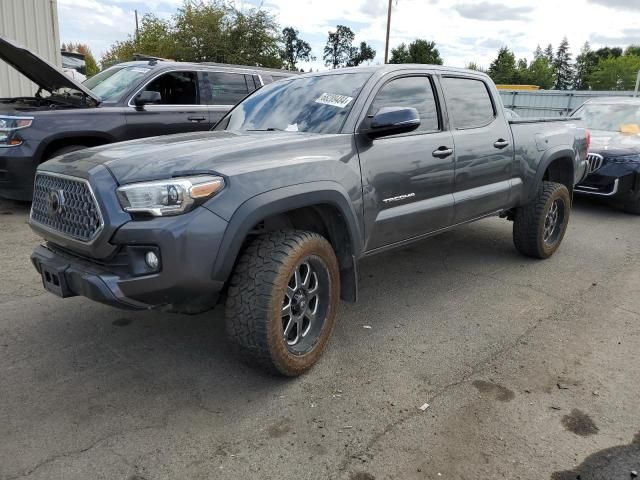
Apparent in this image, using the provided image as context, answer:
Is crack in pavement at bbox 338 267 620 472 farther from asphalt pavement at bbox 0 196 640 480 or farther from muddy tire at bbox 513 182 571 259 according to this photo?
muddy tire at bbox 513 182 571 259

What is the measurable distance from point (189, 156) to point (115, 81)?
511cm

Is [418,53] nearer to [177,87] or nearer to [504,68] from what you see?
[504,68]

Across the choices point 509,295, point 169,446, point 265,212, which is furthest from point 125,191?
point 509,295

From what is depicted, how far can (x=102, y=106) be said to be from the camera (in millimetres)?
6508

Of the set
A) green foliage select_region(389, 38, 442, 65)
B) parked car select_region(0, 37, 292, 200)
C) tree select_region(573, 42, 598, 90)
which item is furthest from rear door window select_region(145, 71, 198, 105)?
tree select_region(573, 42, 598, 90)

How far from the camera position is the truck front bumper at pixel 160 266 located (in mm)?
2561

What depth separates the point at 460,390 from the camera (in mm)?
3068

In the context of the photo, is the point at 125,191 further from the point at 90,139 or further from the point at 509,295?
the point at 90,139

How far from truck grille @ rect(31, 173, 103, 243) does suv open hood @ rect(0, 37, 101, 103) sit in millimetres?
2990

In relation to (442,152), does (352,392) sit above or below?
below

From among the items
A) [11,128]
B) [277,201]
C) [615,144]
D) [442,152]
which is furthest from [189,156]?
[615,144]

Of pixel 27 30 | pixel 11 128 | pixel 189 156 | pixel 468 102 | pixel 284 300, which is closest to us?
pixel 189 156

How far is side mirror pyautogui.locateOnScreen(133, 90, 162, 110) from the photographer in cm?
634

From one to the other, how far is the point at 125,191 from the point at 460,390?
2109 mm
